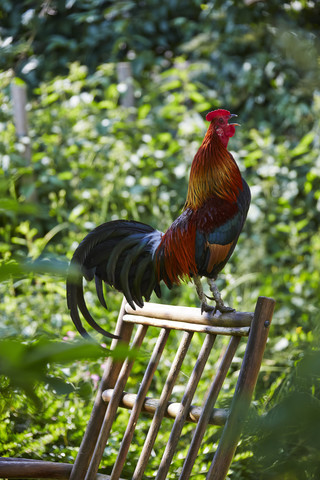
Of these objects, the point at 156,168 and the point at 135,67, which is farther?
the point at 135,67

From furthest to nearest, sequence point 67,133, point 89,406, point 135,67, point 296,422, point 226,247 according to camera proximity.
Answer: point 135,67 → point 67,133 → point 89,406 → point 226,247 → point 296,422

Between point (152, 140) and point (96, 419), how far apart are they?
225cm

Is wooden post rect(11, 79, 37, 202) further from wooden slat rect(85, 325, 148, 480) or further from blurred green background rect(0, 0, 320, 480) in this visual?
wooden slat rect(85, 325, 148, 480)

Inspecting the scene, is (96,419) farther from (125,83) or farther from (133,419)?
(125,83)

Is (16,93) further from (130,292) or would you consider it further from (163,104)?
(130,292)

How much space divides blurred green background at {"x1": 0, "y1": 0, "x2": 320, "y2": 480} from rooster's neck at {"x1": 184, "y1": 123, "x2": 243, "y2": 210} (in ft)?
3.11

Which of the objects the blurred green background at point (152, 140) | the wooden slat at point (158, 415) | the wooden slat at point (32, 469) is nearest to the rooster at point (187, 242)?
the wooden slat at point (158, 415)

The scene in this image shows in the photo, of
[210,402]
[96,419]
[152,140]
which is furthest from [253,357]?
[152,140]

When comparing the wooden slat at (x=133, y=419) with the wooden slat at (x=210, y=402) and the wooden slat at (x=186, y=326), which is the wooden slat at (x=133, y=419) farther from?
the wooden slat at (x=210, y=402)

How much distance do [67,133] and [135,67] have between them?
2.29 ft

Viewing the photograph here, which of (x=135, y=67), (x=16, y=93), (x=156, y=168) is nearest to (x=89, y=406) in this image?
(x=156, y=168)

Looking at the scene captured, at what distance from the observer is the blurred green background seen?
9.04 ft

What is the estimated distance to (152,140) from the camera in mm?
3328

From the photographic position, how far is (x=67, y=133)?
3611mm
